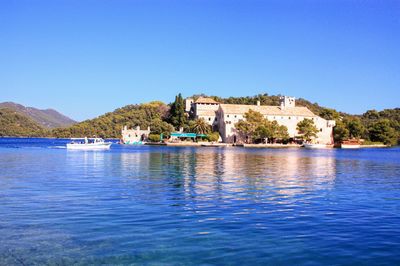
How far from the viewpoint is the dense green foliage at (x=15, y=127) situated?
178 m

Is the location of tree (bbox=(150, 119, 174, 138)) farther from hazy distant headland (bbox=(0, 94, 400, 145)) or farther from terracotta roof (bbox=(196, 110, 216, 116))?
terracotta roof (bbox=(196, 110, 216, 116))

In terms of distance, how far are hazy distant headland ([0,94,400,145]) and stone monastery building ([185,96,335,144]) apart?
2853 millimetres

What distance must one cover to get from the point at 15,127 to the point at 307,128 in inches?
5359

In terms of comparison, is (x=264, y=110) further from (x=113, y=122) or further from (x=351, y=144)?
(x=113, y=122)

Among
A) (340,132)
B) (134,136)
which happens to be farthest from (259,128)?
(134,136)

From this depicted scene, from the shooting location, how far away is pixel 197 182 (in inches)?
834

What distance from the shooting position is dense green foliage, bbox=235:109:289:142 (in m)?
89.5

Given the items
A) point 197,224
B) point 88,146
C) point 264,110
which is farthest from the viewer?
point 264,110

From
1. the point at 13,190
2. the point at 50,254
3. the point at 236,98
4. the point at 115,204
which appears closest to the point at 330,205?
the point at 115,204

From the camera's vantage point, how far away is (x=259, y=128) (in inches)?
3514

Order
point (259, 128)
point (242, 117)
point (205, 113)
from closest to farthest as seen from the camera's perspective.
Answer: point (259, 128) < point (242, 117) < point (205, 113)

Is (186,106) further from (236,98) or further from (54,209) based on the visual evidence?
(54,209)

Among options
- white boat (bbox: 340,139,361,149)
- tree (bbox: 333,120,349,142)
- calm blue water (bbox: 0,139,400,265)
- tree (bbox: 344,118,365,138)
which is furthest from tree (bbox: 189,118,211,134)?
calm blue water (bbox: 0,139,400,265)

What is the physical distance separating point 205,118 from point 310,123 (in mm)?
24768
